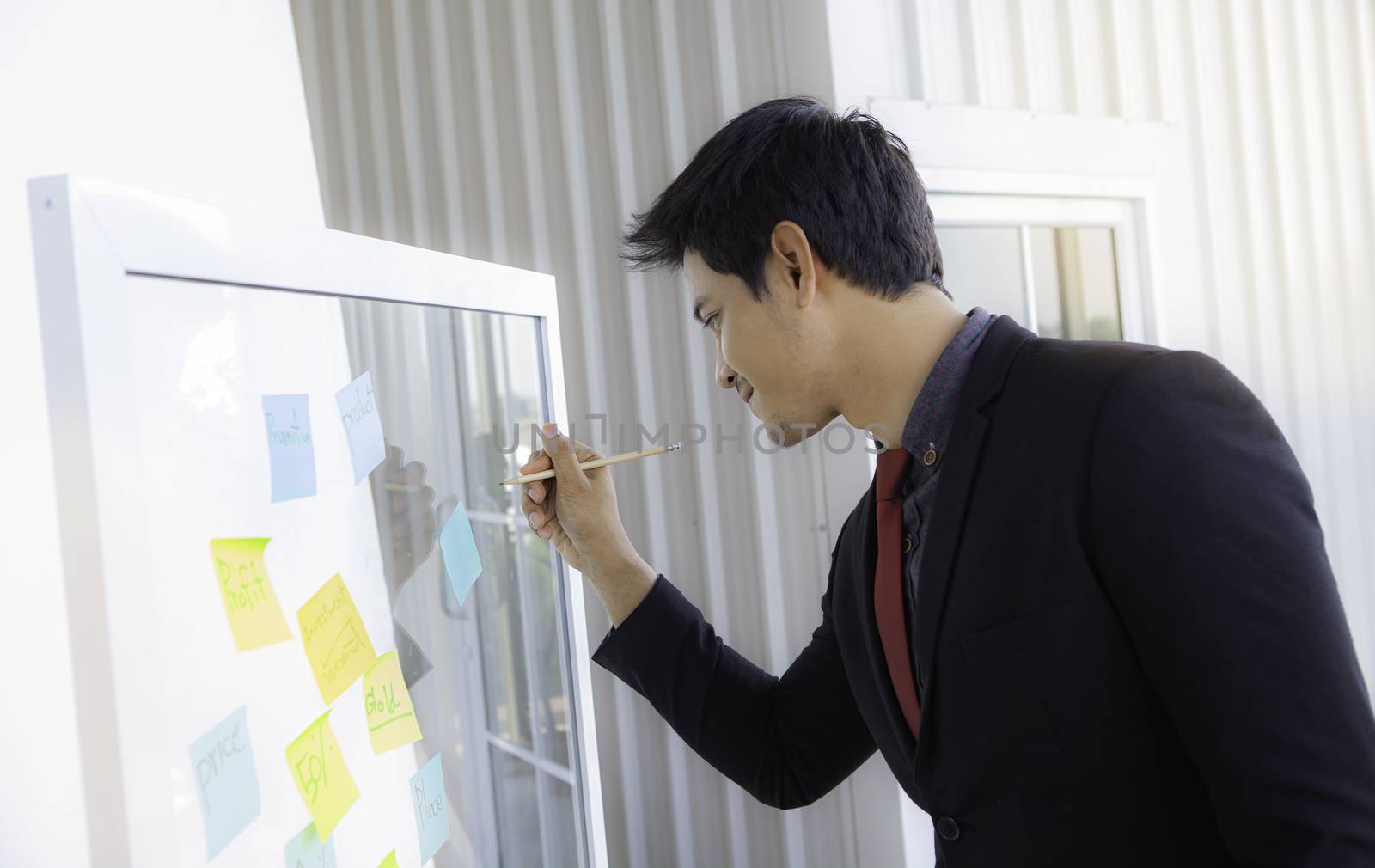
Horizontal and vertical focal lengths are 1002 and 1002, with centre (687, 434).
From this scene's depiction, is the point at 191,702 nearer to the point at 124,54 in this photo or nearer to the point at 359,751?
the point at 359,751

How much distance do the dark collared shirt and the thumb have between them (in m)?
0.43

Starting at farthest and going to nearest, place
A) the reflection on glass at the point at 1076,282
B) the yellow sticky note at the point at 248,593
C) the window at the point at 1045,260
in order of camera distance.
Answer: the reflection on glass at the point at 1076,282 < the window at the point at 1045,260 < the yellow sticky note at the point at 248,593

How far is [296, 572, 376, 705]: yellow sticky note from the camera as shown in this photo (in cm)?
91

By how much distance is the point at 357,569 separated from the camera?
99cm

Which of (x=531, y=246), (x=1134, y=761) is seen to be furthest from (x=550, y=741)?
(x=531, y=246)

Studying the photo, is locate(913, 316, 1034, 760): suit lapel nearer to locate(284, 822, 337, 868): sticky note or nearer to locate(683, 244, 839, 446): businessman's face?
locate(683, 244, 839, 446): businessman's face

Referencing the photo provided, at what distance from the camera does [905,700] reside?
1.14 meters

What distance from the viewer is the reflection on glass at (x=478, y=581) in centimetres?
108

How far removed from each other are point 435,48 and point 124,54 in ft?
3.60

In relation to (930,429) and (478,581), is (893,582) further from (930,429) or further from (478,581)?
(478,581)

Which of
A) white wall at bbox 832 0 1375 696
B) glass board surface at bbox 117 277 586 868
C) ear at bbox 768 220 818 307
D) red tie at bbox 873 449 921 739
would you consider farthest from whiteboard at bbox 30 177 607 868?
white wall at bbox 832 0 1375 696

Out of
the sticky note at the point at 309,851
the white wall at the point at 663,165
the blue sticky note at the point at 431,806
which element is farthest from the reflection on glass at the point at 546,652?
the white wall at the point at 663,165

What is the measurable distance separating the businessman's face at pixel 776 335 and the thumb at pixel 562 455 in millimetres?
234

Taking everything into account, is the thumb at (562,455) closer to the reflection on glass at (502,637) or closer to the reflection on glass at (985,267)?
the reflection on glass at (502,637)
